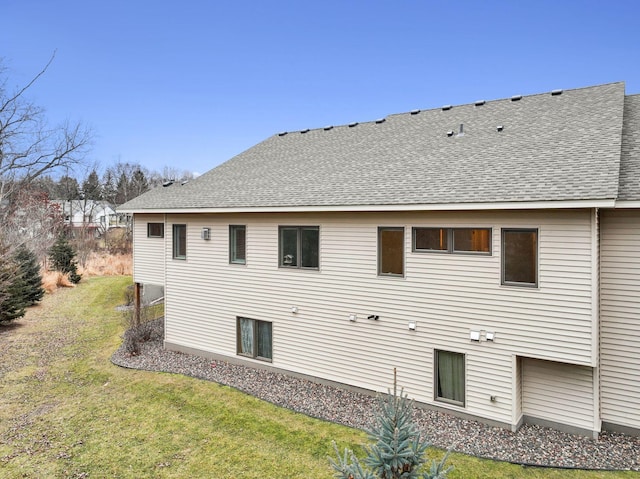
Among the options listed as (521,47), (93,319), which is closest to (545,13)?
(521,47)

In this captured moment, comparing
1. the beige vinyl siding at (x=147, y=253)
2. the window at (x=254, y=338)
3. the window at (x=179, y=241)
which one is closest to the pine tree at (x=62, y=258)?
the beige vinyl siding at (x=147, y=253)

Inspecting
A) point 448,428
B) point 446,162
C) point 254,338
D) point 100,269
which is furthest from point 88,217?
point 448,428

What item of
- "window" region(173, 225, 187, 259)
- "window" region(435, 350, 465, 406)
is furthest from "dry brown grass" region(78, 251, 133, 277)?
"window" region(435, 350, 465, 406)

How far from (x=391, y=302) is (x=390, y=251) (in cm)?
110

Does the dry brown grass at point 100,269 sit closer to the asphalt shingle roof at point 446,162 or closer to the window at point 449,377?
the asphalt shingle roof at point 446,162

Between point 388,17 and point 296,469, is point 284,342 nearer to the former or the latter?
point 296,469

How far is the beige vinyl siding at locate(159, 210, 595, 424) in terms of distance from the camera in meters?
6.54

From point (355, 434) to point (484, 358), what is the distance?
2784 millimetres

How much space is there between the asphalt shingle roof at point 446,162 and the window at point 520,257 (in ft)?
2.58

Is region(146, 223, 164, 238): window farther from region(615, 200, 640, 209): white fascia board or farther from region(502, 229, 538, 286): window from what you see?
region(615, 200, 640, 209): white fascia board

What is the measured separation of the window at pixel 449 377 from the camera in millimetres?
7516

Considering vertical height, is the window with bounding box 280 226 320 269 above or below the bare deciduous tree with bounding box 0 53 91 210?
below

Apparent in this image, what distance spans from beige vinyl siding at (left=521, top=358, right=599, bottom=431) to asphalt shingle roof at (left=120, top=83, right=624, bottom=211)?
→ 3136mm

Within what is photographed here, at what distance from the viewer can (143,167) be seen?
2018 inches
